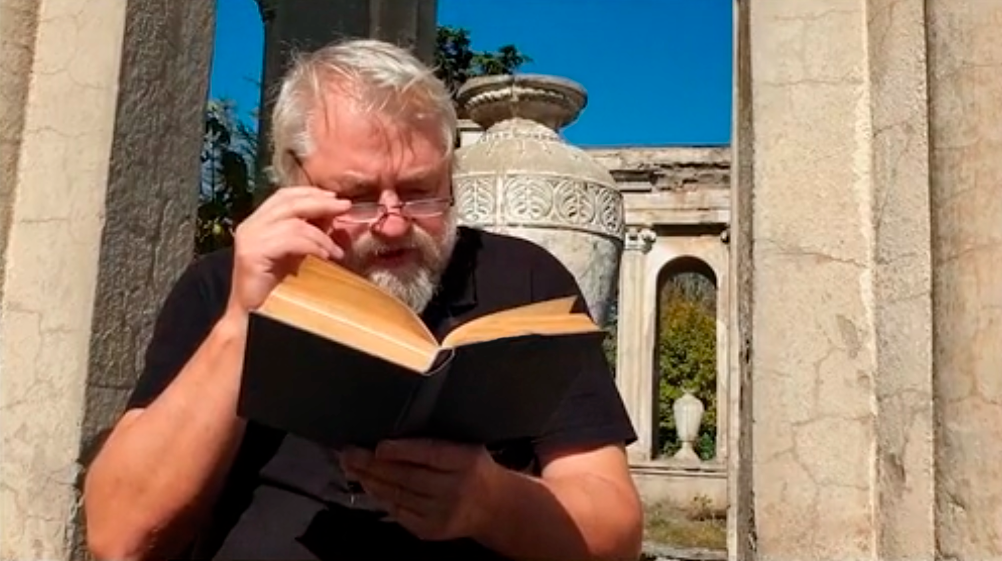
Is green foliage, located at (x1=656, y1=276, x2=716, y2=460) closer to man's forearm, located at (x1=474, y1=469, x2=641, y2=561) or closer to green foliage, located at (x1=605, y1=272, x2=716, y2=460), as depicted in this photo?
green foliage, located at (x1=605, y1=272, x2=716, y2=460)

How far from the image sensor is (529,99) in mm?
5008

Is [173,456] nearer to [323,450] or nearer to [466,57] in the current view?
[323,450]

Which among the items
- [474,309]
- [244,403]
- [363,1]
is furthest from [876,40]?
[363,1]

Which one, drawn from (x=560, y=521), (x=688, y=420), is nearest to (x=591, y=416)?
(x=560, y=521)

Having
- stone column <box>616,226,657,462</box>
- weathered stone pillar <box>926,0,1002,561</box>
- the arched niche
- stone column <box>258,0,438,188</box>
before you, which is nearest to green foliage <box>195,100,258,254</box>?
stone column <box>258,0,438,188</box>

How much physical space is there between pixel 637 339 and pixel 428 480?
12595 millimetres

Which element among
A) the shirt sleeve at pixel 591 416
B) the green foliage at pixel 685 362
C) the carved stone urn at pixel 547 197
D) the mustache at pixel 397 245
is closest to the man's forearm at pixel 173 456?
the mustache at pixel 397 245

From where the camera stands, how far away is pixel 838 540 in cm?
268

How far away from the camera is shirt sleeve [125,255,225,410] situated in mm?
1767

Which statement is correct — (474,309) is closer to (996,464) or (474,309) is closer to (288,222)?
(288,222)

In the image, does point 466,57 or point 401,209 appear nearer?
point 401,209

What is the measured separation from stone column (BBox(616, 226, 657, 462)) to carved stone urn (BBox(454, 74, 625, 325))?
8.72m

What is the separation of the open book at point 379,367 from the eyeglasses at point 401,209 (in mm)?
247

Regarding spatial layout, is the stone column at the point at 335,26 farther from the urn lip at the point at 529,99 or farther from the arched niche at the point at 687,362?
the arched niche at the point at 687,362
